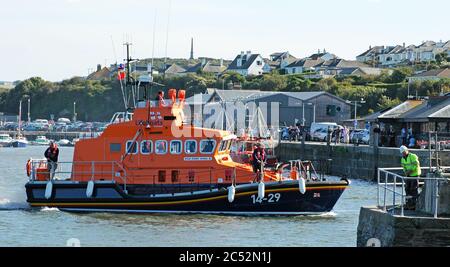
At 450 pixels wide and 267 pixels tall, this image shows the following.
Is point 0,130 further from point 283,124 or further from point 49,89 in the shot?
point 283,124

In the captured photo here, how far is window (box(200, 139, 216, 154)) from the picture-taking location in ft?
79.4

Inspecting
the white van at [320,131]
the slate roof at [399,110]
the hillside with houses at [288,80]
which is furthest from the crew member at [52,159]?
the hillside with houses at [288,80]

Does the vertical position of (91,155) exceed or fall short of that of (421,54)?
it falls short

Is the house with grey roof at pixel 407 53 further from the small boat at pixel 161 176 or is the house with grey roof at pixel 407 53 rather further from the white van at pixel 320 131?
the small boat at pixel 161 176

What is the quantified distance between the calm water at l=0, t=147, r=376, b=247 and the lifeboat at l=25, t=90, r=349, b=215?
0.35 m

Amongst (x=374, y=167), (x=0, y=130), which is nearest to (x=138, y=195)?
(x=374, y=167)

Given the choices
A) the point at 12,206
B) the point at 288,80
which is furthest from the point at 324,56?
the point at 12,206

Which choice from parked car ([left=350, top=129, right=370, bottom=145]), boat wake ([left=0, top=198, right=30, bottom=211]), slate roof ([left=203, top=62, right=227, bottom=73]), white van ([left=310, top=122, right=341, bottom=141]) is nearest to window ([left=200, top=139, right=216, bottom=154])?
boat wake ([left=0, top=198, right=30, bottom=211])

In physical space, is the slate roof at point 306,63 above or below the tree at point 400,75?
above

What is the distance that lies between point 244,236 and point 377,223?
17.8 feet

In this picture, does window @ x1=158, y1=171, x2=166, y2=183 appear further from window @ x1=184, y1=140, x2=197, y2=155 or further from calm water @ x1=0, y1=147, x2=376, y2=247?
calm water @ x1=0, y1=147, x2=376, y2=247

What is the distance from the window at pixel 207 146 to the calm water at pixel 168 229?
1.62 m

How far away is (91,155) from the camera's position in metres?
24.7

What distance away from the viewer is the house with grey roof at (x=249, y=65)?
141375 millimetres
